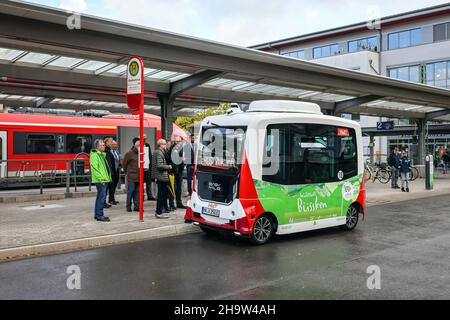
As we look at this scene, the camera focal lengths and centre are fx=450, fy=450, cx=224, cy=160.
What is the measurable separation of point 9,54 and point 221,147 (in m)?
A: 6.14

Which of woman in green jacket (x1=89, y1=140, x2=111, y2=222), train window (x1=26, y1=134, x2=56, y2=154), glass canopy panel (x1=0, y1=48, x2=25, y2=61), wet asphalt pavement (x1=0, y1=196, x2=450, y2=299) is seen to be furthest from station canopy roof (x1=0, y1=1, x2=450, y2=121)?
→ wet asphalt pavement (x1=0, y1=196, x2=450, y2=299)

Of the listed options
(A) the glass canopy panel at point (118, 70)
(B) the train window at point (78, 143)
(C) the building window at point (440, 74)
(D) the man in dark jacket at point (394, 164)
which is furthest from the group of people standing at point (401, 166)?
(C) the building window at point (440, 74)

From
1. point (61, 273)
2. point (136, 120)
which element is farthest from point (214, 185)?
point (136, 120)

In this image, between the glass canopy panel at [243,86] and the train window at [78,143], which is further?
the train window at [78,143]

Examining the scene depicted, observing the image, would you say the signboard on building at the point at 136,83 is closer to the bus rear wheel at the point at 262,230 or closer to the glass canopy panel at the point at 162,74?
the bus rear wheel at the point at 262,230

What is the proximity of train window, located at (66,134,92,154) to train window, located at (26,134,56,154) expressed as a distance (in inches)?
26.5

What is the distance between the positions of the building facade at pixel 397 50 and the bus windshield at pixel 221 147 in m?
31.8

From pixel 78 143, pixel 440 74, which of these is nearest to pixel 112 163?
pixel 78 143

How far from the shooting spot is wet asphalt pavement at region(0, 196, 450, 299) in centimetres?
534

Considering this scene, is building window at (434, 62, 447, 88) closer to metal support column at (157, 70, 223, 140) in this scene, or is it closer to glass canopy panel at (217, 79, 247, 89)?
glass canopy panel at (217, 79, 247, 89)

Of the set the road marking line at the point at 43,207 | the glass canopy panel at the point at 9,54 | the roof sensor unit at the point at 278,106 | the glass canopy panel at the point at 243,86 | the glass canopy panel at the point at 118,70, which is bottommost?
the road marking line at the point at 43,207

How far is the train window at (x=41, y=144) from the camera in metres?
19.1

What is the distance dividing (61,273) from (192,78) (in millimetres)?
8644
